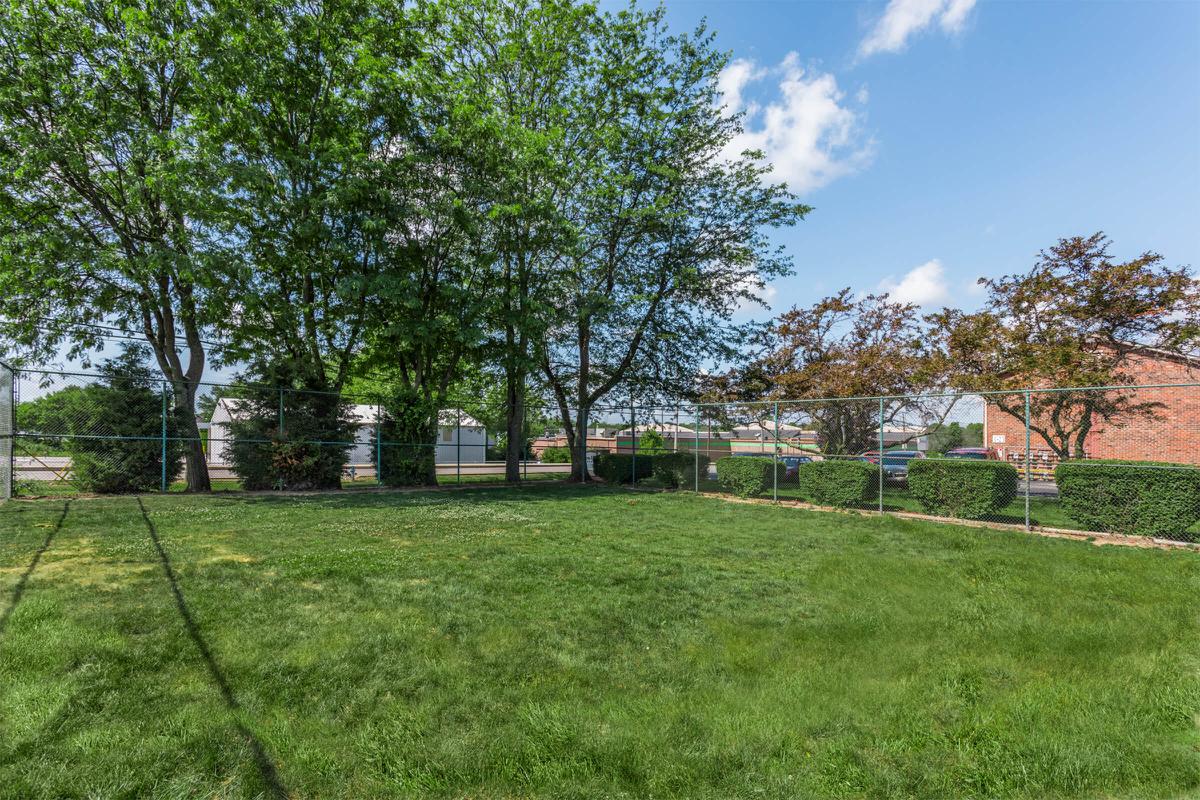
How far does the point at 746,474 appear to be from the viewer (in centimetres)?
1367

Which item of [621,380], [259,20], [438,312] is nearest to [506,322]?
[438,312]

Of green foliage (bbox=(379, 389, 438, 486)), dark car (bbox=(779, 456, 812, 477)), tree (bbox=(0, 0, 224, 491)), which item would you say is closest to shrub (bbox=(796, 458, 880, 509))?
dark car (bbox=(779, 456, 812, 477))

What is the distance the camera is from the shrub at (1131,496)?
778 centimetres

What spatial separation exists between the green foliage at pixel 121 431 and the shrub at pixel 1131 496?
1777 cm

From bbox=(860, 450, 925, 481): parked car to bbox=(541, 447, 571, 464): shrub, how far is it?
12315 mm

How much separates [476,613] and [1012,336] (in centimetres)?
1556

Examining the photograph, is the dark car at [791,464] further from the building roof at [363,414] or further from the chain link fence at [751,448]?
the building roof at [363,414]

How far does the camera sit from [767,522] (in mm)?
9703

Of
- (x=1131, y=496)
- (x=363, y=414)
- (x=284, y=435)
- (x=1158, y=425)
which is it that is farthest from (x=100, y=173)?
(x=1158, y=425)

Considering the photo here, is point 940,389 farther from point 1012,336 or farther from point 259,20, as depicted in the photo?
point 259,20

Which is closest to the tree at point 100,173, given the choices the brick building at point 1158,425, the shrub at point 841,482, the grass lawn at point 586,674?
the grass lawn at point 586,674

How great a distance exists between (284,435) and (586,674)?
13334 mm

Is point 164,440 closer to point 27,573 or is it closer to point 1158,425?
point 27,573

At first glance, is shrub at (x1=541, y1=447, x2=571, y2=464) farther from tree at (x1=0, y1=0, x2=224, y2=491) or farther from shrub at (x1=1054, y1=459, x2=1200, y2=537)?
shrub at (x1=1054, y1=459, x2=1200, y2=537)
